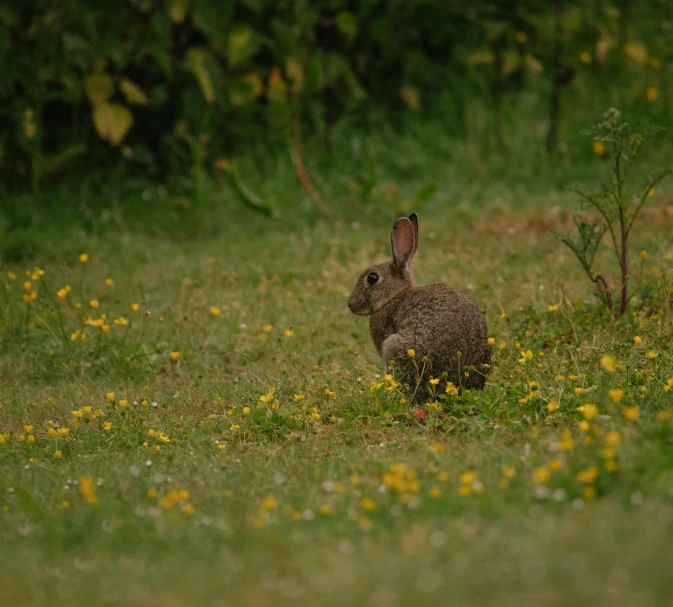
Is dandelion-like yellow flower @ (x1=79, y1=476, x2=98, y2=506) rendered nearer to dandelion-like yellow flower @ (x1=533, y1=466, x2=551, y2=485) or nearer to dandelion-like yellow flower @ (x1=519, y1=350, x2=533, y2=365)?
dandelion-like yellow flower @ (x1=533, y1=466, x2=551, y2=485)

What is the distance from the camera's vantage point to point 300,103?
10.5 metres

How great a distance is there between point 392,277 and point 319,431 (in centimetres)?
136

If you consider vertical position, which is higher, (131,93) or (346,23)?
(346,23)

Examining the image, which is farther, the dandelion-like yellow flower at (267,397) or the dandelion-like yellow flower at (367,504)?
the dandelion-like yellow flower at (267,397)

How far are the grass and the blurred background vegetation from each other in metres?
0.47

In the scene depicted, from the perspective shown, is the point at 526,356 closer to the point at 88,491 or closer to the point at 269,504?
the point at 269,504

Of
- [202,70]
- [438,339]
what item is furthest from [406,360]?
[202,70]

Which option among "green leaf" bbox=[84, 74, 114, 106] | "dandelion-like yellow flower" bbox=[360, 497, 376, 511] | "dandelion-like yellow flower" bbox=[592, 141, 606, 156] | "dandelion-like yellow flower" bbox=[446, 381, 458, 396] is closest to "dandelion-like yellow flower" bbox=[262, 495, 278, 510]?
"dandelion-like yellow flower" bbox=[360, 497, 376, 511]

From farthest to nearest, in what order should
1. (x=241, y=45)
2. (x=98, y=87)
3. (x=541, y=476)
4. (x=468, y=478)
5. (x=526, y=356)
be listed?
(x=241, y=45) < (x=98, y=87) < (x=526, y=356) < (x=468, y=478) < (x=541, y=476)

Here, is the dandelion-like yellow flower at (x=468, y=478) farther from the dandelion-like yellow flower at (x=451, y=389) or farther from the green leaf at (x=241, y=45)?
the green leaf at (x=241, y=45)

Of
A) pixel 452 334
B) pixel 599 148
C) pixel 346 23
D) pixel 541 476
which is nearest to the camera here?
pixel 541 476

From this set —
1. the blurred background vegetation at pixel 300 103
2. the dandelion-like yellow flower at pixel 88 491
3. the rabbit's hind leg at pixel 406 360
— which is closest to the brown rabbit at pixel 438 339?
the rabbit's hind leg at pixel 406 360

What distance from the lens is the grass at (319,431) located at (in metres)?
3.39

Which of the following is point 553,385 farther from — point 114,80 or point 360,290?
point 114,80
